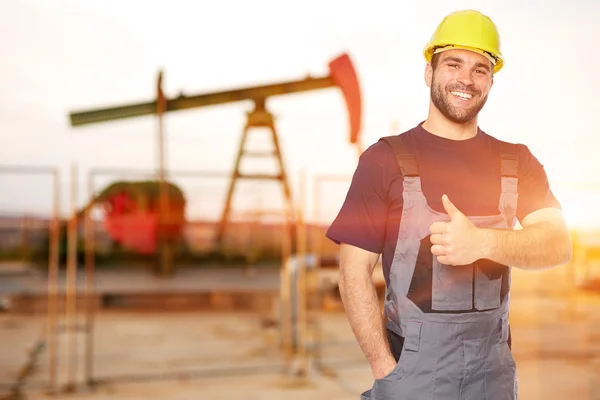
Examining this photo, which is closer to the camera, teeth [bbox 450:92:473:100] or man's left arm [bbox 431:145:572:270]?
man's left arm [bbox 431:145:572:270]

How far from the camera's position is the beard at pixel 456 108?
7.18 ft

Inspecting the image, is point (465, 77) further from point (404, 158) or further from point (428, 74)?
point (404, 158)

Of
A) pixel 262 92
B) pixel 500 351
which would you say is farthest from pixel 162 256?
pixel 500 351

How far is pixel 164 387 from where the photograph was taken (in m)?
6.57

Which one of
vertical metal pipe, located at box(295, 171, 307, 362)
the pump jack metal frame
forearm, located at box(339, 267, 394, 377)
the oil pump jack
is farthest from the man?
the pump jack metal frame

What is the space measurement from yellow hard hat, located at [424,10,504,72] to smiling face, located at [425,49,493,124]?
3cm

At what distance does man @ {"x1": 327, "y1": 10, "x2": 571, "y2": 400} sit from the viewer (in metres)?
2.10

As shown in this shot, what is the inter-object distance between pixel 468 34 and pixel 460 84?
20 cm

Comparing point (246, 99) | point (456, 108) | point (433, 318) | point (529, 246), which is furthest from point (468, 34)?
point (246, 99)

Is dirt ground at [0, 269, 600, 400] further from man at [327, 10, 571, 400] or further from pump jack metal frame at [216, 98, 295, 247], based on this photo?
man at [327, 10, 571, 400]

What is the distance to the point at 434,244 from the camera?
2.00 m

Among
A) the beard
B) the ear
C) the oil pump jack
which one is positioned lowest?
the beard

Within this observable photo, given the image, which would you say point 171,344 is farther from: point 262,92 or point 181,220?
point 181,220

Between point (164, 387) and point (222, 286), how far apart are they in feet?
26.6
